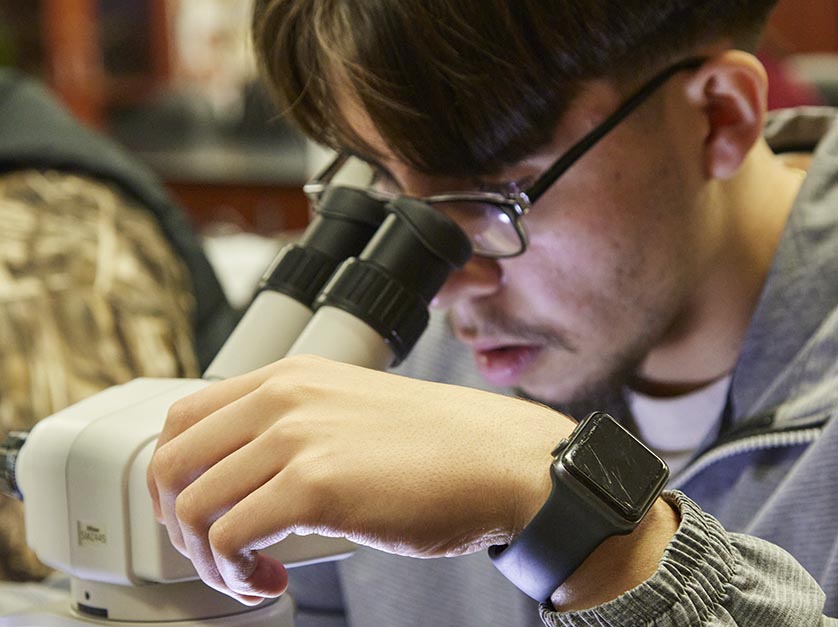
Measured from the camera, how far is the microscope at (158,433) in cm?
73

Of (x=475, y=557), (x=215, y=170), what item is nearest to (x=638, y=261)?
(x=475, y=557)

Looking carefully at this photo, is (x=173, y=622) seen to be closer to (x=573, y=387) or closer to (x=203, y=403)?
(x=203, y=403)

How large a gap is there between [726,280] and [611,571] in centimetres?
54

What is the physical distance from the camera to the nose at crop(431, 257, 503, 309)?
3.38 feet

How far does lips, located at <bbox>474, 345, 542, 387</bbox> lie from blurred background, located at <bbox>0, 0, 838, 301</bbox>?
3.07 metres

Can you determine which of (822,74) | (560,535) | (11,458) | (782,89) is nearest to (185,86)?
(822,74)

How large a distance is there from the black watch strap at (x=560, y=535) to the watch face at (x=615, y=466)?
0.01 metres

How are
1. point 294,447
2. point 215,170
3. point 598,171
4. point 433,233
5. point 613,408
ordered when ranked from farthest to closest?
point 215,170
point 613,408
point 598,171
point 433,233
point 294,447

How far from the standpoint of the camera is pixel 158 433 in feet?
2.43

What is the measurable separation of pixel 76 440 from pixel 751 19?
2.51 ft

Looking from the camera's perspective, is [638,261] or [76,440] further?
[638,261]

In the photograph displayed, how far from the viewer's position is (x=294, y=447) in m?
0.67

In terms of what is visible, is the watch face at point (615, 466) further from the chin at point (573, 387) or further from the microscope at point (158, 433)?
the chin at point (573, 387)

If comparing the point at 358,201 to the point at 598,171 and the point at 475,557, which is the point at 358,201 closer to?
the point at 598,171
